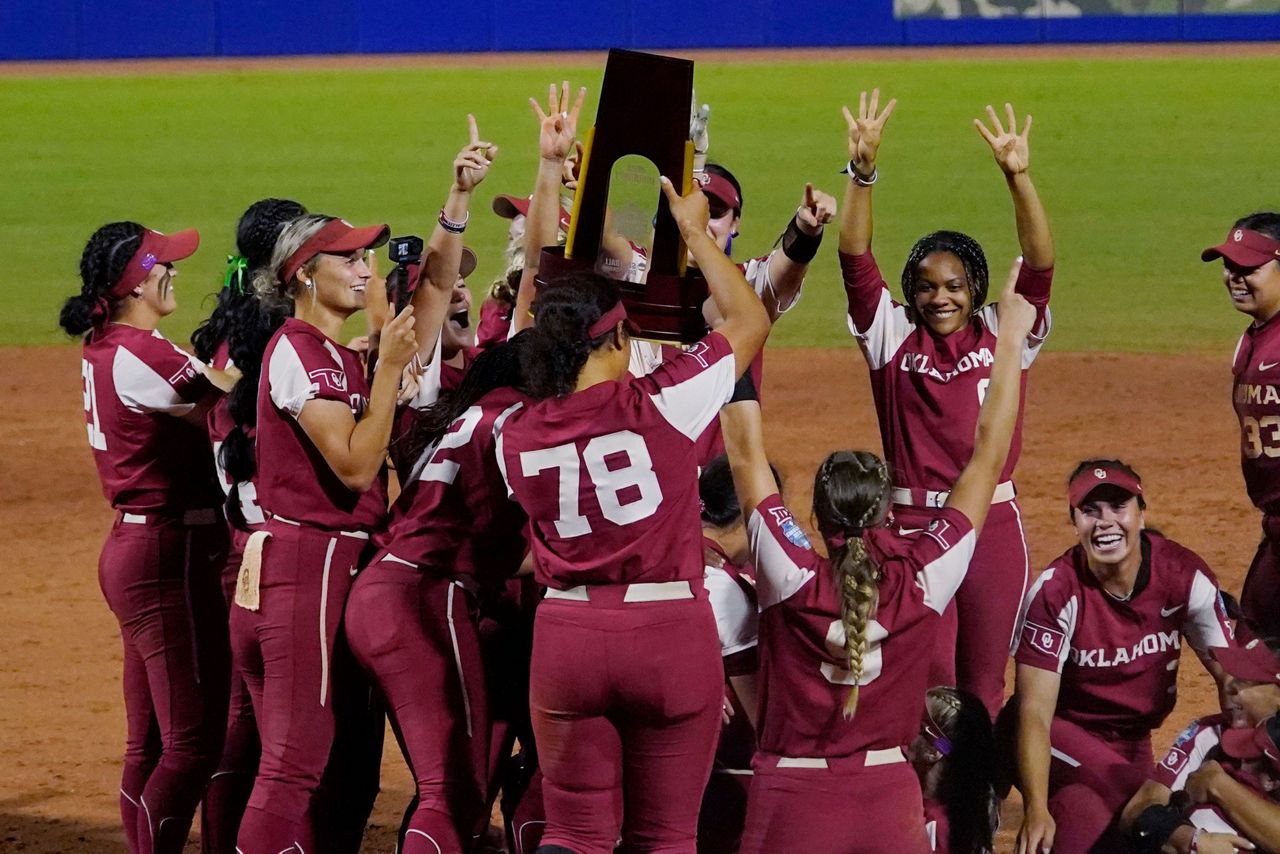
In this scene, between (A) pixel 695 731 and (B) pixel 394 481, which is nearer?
(A) pixel 695 731

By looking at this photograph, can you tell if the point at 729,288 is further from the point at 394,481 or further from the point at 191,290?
the point at 191,290

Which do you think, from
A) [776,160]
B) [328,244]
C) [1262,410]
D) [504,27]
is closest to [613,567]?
[328,244]

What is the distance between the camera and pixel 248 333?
13.9 feet

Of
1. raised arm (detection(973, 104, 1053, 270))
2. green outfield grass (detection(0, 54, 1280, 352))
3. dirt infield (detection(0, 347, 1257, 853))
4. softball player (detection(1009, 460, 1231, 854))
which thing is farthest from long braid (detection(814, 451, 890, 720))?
green outfield grass (detection(0, 54, 1280, 352))

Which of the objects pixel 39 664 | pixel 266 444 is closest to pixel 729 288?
pixel 266 444

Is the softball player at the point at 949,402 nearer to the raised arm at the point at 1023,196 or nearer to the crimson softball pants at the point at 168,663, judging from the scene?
the raised arm at the point at 1023,196

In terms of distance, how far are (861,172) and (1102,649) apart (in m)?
1.37

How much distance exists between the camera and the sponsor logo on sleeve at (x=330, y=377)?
3879 millimetres

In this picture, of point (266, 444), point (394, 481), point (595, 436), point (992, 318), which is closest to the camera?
point (595, 436)

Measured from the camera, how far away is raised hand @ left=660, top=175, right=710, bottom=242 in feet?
11.8

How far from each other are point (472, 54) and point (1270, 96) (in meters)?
11.2

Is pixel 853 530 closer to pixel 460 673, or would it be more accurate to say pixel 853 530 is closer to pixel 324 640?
pixel 460 673

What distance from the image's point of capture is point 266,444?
13.1 ft

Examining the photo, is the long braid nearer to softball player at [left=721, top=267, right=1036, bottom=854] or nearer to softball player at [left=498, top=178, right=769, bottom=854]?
softball player at [left=721, top=267, right=1036, bottom=854]
